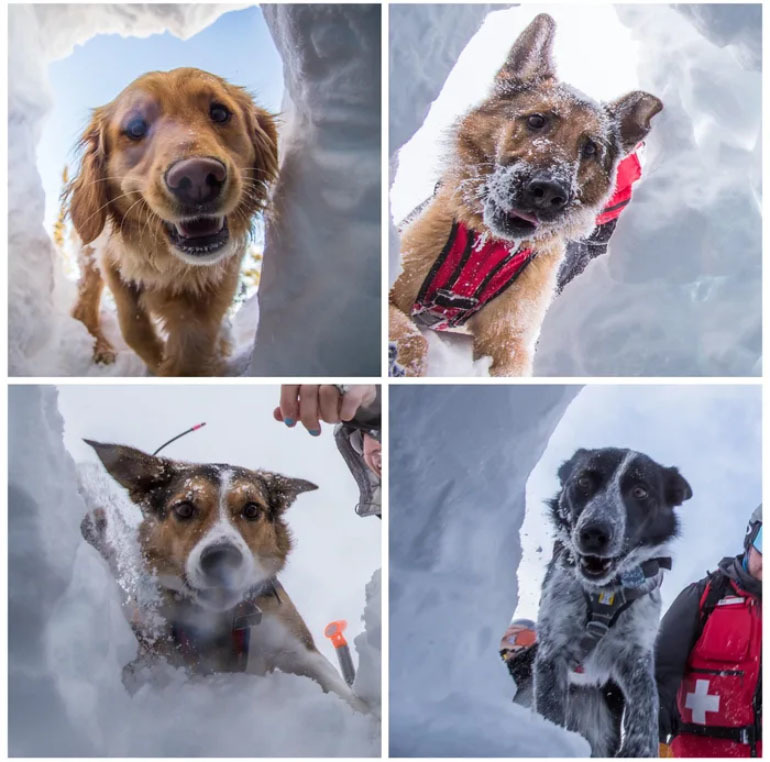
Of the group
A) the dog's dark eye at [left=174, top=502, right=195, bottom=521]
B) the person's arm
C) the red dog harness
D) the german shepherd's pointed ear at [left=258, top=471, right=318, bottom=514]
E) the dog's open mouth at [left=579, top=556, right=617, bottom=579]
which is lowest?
the person's arm

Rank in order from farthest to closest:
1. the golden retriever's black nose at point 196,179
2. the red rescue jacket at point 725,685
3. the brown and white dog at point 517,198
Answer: the red rescue jacket at point 725,685
the brown and white dog at point 517,198
the golden retriever's black nose at point 196,179

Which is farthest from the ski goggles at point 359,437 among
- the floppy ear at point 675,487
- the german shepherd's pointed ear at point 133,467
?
the floppy ear at point 675,487

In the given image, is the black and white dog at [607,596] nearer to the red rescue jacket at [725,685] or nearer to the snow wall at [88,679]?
the red rescue jacket at [725,685]

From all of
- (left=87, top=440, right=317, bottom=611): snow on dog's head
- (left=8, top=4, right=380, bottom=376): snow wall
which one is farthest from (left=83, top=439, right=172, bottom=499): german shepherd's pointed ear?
(left=8, top=4, right=380, bottom=376): snow wall

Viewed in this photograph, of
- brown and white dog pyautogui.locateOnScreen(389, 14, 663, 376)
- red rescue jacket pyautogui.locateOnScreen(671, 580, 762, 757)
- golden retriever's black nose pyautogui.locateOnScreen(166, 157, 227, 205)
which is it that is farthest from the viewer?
red rescue jacket pyautogui.locateOnScreen(671, 580, 762, 757)

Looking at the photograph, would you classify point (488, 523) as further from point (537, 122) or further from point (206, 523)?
point (537, 122)

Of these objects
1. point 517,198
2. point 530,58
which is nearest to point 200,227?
point 517,198

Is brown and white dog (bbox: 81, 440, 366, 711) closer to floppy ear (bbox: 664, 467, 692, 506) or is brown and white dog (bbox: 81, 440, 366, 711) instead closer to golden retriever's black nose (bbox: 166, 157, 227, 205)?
golden retriever's black nose (bbox: 166, 157, 227, 205)

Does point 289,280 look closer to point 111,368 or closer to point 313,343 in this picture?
point 313,343
